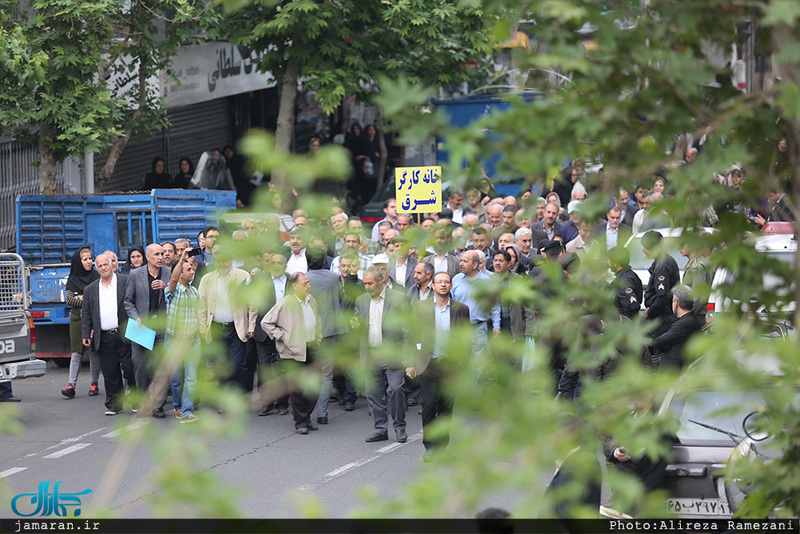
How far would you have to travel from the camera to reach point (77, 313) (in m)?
13.2

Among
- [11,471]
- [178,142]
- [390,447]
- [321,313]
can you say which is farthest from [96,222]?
[178,142]

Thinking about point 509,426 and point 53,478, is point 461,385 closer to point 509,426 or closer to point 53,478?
point 509,426

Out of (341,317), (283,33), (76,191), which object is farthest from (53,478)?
(283,33)

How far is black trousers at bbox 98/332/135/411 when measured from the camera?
1239 centimetres

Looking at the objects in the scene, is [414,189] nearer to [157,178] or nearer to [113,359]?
[113,359]

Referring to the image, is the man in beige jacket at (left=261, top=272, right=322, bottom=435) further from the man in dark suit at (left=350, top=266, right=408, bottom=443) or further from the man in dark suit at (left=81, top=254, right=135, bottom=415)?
the man in dark suit at (left=81, top=254, right=135, bottom=415)

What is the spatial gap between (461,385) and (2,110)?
15720 millimetres

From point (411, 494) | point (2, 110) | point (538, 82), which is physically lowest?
point (411, 494)

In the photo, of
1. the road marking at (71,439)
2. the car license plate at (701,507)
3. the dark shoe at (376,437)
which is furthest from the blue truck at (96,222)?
the car license plate at (701,507)

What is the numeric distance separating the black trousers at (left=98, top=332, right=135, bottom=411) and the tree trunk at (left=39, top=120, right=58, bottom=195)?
6506mm

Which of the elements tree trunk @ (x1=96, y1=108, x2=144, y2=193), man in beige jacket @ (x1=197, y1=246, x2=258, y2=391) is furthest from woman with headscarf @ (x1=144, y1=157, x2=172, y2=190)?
man in beige jacket @ (x1=197, y1=246, x2=258, y2=391)

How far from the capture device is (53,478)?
31.0 ft

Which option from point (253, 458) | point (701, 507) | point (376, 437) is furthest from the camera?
point (376, 437)

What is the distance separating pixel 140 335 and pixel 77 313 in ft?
5.73
